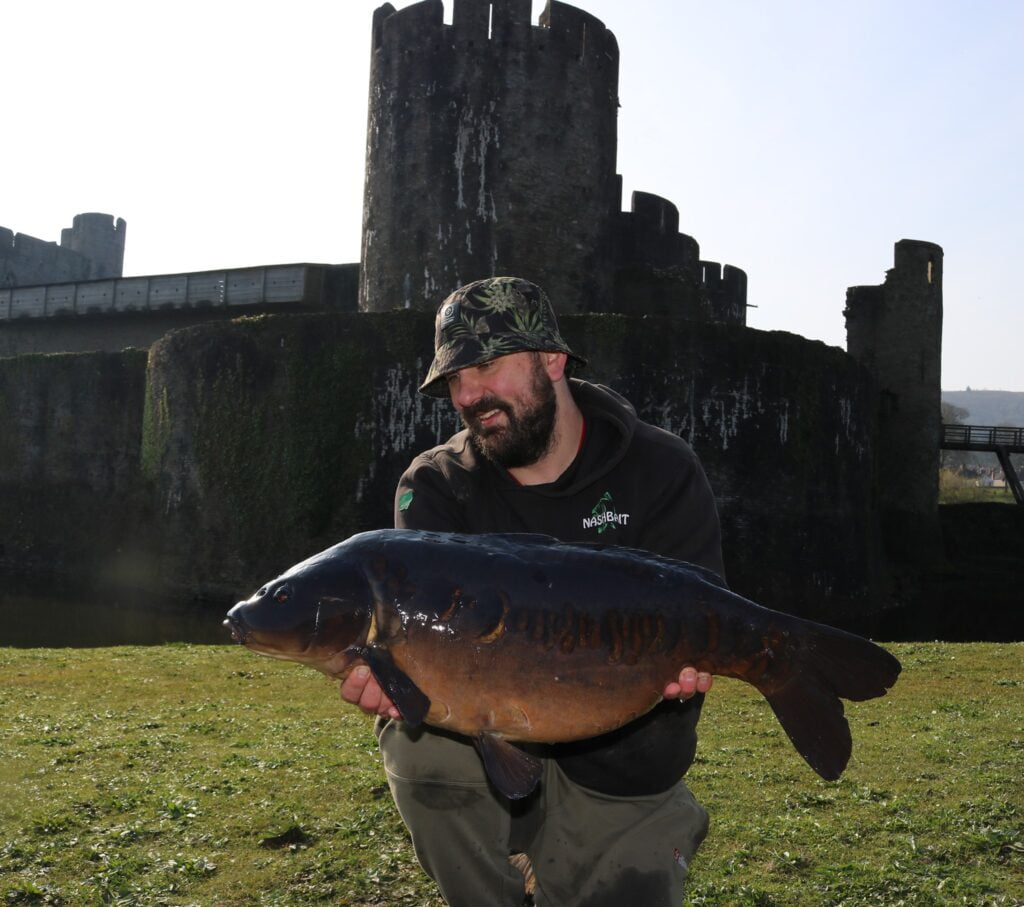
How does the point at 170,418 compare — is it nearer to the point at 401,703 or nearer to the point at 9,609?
the point at 9,609

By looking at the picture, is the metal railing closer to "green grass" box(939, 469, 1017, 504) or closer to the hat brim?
"green grass" box(939, 469, 1017, 504)

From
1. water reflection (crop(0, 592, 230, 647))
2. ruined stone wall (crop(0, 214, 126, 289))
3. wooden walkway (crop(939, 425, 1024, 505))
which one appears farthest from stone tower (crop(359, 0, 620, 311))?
ruined stone wall (crop(0, 214, 126, 289))

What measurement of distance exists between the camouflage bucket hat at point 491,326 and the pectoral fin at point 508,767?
1.49 metres

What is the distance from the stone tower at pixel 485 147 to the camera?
30.3 m

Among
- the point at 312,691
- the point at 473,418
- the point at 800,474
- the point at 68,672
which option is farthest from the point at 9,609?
the point at 473,418

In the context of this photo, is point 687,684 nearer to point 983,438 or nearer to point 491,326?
point 491,326

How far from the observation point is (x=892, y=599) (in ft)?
98.6

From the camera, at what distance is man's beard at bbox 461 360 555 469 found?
172 inches

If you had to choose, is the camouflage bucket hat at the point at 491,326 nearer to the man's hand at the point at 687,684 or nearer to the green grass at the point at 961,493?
the man's hand at the point at 687,684

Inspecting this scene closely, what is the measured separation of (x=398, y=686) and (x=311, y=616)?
1.15 ft

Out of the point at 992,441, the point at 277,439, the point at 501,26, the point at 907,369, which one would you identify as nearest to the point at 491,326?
the point at 277,439

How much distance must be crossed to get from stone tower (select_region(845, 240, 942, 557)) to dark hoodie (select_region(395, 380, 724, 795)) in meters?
33.3

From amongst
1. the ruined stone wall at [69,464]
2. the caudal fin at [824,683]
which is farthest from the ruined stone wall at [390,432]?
the caudal fin at [824,683]

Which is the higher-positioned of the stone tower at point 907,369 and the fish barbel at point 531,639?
the stone tower at point 907,369
